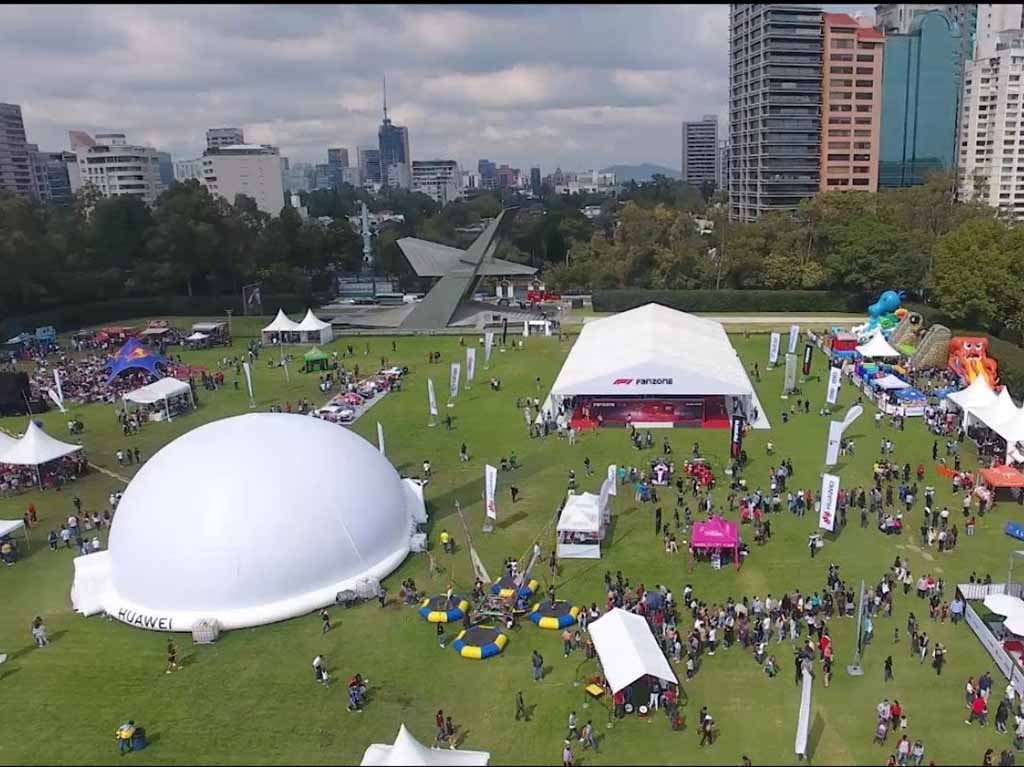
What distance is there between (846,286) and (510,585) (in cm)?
5207

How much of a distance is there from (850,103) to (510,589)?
102 meters

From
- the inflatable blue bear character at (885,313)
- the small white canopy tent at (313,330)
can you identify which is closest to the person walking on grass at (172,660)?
→ the small white canopy tent at (313,330)

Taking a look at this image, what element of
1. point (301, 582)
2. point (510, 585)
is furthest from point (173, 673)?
point (510, 585)

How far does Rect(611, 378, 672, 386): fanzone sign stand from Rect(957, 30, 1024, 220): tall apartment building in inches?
4080

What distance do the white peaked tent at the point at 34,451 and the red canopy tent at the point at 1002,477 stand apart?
32525 mm

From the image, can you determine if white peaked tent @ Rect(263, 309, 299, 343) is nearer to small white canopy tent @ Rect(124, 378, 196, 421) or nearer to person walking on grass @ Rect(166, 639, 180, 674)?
small white canopy tent @ Rect(124, 378, 196, 421)

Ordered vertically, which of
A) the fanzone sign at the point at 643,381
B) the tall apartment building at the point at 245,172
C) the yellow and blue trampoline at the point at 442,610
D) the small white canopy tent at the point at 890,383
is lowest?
the yellow and blue trampoline at the point at 442,610

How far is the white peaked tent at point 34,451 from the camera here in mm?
Answer: 30906

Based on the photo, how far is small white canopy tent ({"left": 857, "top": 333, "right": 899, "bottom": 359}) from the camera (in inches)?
1751

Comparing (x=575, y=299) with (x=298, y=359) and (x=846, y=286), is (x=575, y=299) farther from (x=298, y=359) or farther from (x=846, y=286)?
(x=298, y=359)

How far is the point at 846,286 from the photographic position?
6481 cm

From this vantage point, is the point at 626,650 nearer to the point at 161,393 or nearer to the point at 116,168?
the point at 161,393

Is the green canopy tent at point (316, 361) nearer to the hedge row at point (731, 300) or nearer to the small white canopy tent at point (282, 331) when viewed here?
the small white canopy tent at point (282, 331)

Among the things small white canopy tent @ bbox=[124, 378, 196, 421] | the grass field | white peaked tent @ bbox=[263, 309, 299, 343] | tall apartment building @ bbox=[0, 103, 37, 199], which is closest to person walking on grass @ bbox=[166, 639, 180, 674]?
the grass field
